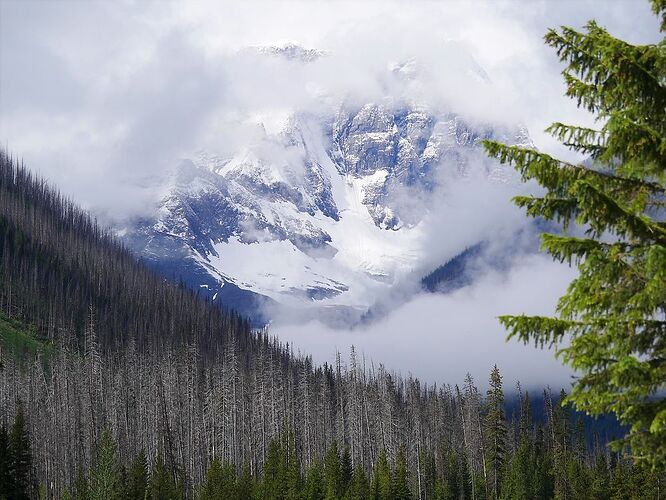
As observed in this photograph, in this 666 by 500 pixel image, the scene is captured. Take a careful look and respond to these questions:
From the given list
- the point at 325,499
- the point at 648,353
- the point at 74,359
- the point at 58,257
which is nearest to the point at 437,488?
the point at 325,499

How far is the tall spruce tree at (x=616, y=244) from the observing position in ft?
32.6

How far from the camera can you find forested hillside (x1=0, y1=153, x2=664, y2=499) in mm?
78812

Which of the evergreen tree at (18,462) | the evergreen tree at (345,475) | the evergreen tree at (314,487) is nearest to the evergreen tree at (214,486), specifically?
the evergreen tree at (314,487)

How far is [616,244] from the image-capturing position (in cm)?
1026

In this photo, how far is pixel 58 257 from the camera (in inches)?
7726

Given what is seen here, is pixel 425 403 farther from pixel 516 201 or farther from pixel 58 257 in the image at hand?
pixel 516 201

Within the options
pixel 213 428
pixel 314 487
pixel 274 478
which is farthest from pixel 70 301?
pixel 314 487

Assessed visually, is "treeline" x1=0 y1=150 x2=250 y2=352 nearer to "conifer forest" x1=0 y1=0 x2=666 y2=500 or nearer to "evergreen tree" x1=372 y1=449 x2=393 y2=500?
"conifer forest" x1=0 y1=0 x2=666 y2=500

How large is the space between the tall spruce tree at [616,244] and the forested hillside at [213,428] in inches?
2177

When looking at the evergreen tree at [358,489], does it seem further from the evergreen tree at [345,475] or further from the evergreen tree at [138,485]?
the evergreen tree at [138,485]

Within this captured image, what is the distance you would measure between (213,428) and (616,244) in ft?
353

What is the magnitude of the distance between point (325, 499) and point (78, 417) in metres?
52.2

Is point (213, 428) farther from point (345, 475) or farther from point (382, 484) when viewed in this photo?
point (382, 484)

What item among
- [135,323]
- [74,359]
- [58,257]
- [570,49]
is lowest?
[570,49]
